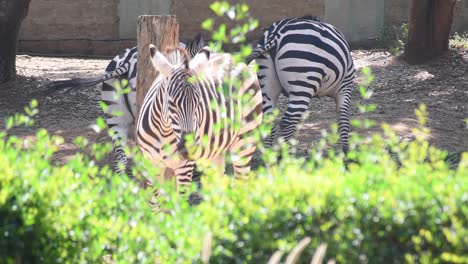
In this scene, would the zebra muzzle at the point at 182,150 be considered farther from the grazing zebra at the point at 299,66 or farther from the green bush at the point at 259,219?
the grazing zebra at the point at 299,66

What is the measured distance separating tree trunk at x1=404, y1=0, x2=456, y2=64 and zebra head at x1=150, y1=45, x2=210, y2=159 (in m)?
10.0

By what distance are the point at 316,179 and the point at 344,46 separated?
6325 mm

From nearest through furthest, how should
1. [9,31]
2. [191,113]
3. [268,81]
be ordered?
[191,113], [268,81], [9,31]

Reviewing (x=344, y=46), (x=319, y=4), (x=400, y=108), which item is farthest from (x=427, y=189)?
(x=319, y=4)

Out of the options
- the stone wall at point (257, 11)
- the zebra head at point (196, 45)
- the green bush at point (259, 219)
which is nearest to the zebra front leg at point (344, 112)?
the zebra head at point (196, 45)

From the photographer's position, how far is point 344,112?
34.2ft

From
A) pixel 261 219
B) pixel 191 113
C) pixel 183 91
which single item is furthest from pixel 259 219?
pixel 183 91

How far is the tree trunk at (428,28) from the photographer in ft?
51.5

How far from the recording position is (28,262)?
413 cm

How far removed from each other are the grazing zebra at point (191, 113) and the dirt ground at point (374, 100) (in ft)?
11.3

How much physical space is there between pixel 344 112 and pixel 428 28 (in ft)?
19.8

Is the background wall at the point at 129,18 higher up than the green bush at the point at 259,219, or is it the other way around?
the background wall at the point at 129,18

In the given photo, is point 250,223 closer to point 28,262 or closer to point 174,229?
point 174,229

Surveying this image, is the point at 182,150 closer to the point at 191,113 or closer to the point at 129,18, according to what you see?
the point at 191,113
